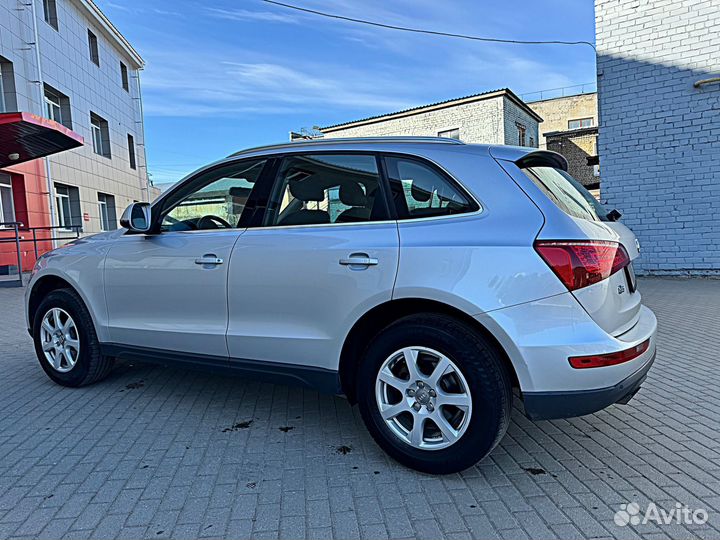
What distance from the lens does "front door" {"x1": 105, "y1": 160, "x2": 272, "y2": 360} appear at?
3221 mm

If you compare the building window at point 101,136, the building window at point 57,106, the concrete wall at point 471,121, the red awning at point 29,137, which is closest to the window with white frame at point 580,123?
the concrete wall at point 471,121

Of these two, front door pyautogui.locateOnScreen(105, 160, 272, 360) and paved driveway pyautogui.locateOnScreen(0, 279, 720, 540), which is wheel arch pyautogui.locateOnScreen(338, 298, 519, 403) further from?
front door pyautogui.locateOnScreen(105, 160, 272, 360)

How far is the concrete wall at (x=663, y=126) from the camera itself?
962cm

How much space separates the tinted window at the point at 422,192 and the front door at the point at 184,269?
3.27 feet

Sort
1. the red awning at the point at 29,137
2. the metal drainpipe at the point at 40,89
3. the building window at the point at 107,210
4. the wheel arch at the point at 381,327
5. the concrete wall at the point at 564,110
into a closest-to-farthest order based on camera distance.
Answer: the wheel arch at the point at 381,327 < the red awning at the point at 29,137 < the metal drainpipe at the point at 40,89 < the building window at the point at 107,210 < the concrete wall at the point at 564,110

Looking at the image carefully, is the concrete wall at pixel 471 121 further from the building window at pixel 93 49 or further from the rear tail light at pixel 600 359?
the rear tail light at pixel 600 359

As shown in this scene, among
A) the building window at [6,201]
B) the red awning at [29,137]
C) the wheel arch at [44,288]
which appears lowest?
the wheel arch at [44,288]

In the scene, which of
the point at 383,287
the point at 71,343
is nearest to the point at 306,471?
the point at 383,287

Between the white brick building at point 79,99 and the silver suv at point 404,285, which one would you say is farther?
the white brick building at point 79,99


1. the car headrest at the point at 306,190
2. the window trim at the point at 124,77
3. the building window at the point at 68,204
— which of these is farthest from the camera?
the window trim at the point at 124,77

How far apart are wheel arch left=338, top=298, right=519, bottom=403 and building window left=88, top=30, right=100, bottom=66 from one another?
67.9ft

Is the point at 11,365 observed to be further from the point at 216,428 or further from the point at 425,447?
the point at 425,447

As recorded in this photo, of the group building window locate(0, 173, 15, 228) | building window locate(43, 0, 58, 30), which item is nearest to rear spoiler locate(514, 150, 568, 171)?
building window locate(0, 173, 15, 228)

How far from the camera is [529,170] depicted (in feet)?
8.75
